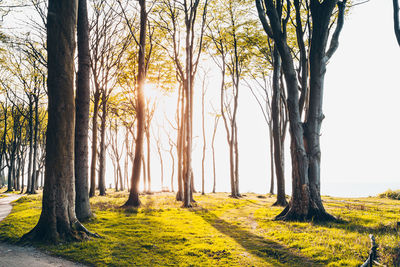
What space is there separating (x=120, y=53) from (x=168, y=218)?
42.8 ft

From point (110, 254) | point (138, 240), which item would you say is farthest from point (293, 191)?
point (110, 254)

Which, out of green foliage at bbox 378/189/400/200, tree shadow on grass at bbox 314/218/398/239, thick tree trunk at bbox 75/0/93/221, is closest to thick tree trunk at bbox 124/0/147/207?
thick tree trunk at bbox 75/0/93/221

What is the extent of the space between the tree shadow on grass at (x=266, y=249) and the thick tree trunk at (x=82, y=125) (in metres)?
4.68

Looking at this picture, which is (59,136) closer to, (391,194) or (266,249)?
(266,249)

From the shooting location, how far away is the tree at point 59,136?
224 inches

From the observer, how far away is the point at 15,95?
24.8 metres

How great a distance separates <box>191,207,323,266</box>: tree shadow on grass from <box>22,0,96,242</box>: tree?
13.0ft

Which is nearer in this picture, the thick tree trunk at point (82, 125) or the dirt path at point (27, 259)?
the dirt path at point (27, 259)

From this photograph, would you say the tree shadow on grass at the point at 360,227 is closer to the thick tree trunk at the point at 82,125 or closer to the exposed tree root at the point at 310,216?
the exposed tree root at the point at 310,216

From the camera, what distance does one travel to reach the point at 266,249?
5.61 meters

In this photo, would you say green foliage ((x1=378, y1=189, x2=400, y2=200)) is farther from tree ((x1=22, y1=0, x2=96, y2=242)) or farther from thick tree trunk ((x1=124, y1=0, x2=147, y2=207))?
tree ((x1=22, y1=0, x2=96, y2=242))

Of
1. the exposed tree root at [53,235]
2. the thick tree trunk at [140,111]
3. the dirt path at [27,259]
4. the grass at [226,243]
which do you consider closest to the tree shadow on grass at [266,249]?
the grass at [226,243]

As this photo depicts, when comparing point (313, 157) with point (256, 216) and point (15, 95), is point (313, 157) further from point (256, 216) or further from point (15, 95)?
point (15, 95)

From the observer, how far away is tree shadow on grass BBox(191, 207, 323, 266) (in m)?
4.88
